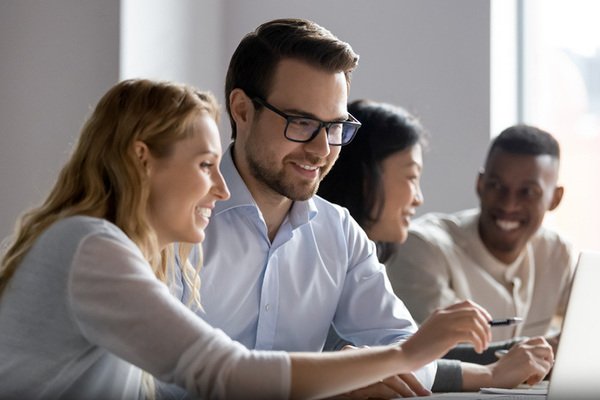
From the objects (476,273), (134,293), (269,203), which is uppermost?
(134,293)

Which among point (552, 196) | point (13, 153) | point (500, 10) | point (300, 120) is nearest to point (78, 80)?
point (13, 153)

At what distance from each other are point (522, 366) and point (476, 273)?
49.5 inches

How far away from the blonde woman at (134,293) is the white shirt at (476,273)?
1536 mm

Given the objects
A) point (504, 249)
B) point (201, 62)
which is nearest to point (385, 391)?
point (504, 249)

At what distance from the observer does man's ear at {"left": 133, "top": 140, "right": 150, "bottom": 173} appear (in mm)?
1422

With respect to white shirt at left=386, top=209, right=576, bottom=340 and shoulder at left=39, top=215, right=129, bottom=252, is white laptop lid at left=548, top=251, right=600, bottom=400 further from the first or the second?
white shirt at left=386, top=209, right=576, bottom=340

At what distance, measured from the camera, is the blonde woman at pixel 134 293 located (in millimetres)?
1258

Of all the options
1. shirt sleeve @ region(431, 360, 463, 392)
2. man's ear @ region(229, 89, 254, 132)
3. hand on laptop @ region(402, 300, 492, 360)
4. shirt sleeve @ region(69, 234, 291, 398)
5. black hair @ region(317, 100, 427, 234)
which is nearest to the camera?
shirt sleeve @ region(69, 234, 291, 398)

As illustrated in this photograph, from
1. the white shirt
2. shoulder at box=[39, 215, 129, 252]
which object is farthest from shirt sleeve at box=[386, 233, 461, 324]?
shoulder at box=[39, 215, 129, 252]

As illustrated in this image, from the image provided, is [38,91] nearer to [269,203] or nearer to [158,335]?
[269,203]

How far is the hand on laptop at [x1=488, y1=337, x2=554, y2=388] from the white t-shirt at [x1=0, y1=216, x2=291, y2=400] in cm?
69

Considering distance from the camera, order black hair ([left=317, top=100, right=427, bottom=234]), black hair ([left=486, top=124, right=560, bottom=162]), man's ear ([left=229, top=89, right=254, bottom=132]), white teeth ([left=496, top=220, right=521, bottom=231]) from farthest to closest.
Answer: black hair ([left=486, top=124, right=560, bottom=162]) → white teeth ([left=496, top=220, right=521, bottom=231]) → black hair ([left=317, top=100, right=427, bottom=234]) → man's ear ([left=229, top=89, right=254, bottom=132])

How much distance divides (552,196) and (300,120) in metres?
1.66

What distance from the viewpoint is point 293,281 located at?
1901 mm
